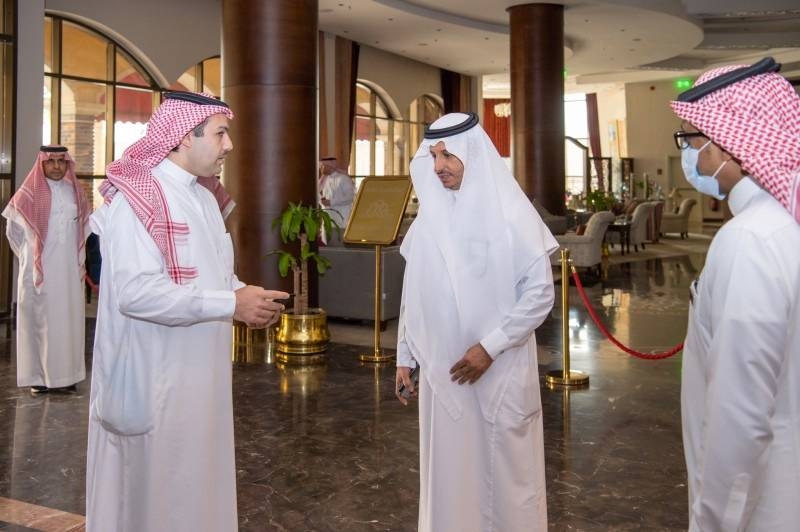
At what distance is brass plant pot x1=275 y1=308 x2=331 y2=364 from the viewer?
6996 mm

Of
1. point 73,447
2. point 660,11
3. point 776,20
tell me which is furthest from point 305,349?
point 776,20

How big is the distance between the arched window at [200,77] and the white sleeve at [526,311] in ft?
37.7

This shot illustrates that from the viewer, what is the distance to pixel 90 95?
39.6ft

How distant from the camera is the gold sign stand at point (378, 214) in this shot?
284 inches

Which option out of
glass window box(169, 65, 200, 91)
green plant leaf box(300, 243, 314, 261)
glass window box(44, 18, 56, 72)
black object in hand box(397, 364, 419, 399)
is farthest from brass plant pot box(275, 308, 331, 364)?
glass window box(169, 65, 200, 91)

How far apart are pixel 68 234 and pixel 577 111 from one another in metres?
25.9

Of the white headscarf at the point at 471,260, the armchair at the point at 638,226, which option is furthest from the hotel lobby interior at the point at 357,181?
the white headscarf at the point at 471,260

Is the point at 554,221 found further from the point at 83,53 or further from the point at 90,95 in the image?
the point at 83,53

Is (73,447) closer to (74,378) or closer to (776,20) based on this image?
(74,378)

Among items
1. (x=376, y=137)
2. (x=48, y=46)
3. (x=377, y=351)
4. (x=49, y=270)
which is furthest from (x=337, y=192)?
(x=376, y=137)

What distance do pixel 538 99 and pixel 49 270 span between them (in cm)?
1056

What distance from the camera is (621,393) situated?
227 inches

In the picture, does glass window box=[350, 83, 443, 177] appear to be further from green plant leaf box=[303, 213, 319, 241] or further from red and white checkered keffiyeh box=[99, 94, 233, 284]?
red and white checkered keffiyeh box=[99, 94, 233, 284]

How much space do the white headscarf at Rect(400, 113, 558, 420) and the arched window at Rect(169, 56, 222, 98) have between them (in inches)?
444
